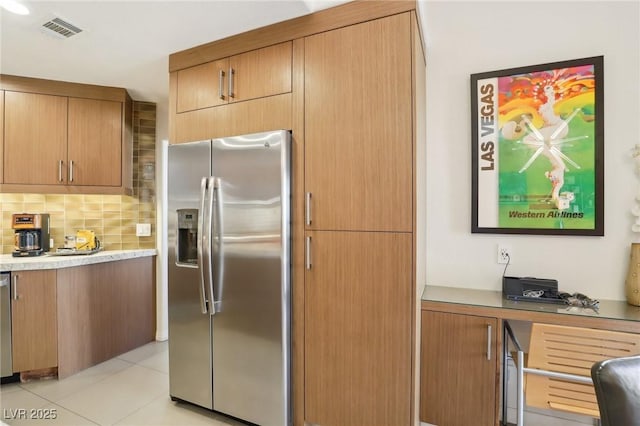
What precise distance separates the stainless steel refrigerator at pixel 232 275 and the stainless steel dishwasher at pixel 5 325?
142 centimetres

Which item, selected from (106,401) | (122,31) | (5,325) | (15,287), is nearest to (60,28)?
(122,31)

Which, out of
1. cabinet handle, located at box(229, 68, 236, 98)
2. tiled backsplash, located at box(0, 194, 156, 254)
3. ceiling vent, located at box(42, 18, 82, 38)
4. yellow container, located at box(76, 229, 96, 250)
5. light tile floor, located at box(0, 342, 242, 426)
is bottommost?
light tile floor, located at box(0, 342, 242, 426)

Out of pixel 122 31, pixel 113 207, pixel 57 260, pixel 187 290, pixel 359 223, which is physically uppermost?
pixel 122 31

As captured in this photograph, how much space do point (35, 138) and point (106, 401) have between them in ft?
7.80

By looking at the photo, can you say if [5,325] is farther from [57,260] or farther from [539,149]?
[539,149]

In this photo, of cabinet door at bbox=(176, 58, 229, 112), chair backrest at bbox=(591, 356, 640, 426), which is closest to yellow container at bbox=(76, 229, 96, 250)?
cabinet door at bbox=(176, 58, 229, 112)

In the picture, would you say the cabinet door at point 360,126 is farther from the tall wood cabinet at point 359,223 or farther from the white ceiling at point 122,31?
the white ceiling at point 122,31

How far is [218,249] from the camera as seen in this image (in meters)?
2.10

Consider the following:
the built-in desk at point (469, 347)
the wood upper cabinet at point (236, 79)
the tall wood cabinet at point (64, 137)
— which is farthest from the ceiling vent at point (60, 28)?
the built-in desk at point (469, 347)

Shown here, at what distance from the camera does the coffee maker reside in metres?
2.94

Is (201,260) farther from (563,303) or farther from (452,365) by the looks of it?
(563,303)

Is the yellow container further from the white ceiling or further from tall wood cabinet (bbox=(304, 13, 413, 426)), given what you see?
tall wood cabinet (bbox=(304, 13, 413, 426))

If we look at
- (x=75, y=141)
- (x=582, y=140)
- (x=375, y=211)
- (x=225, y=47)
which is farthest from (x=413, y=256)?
(x=75, y=141)

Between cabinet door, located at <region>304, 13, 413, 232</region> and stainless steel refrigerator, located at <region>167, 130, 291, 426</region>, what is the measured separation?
9.5 inches
